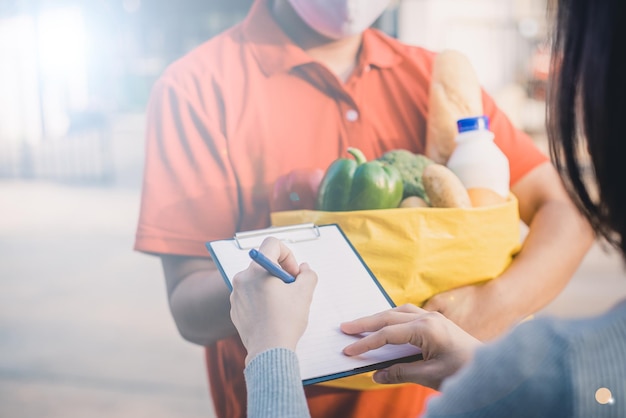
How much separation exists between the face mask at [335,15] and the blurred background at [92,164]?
8 cm

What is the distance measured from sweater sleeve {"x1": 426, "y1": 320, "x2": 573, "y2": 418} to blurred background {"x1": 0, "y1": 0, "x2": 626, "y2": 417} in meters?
0.79

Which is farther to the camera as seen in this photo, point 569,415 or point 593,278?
point 593,278

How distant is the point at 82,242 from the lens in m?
1.42

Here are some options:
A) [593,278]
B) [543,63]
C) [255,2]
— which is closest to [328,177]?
[255,2]

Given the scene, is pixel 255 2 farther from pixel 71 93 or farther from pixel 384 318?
pixel 384 318

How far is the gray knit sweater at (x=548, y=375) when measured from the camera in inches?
22.9

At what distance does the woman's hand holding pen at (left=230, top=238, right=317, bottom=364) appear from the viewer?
2.61 feet

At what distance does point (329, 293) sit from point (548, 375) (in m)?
0.45

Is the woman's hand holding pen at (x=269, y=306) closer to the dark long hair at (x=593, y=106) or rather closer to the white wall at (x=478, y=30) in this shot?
the dark long hair at (x=593, y=106)

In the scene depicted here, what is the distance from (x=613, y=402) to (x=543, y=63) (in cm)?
119

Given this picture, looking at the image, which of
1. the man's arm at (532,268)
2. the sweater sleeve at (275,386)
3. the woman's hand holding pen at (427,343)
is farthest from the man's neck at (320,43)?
the sweater sleeve at (275,386)

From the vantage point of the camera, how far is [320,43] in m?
1.21

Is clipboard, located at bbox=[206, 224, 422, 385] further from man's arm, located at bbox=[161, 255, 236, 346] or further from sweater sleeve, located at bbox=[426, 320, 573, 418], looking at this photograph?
sweater sleeve, located at bbox=[426, 320, 573, 418]

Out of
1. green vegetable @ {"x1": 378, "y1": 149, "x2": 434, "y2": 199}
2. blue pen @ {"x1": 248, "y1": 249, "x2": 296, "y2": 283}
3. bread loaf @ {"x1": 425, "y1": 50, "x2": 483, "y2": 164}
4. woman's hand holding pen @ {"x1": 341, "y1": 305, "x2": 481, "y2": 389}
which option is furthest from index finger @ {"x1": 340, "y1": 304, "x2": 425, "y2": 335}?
bread loaf @ {"x1": 425, "y1": 50, "x2": 483, "y2": 164}
